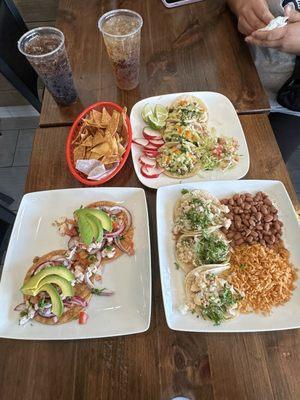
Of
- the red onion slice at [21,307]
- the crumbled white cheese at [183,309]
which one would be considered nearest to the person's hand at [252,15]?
the crumbled white cheese at [183,309]

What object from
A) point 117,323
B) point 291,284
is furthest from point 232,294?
point 117,323

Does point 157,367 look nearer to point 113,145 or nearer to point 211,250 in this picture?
point 211,250

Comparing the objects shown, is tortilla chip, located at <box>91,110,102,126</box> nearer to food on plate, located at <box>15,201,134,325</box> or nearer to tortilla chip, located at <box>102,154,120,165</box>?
tortilla chip, located at <box>102,154,120,165</box>

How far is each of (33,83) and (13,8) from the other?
43 cm

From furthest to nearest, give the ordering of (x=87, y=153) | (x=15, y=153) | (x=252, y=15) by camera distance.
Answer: (x=15, y=153)
(x=252, y=15)
(x=87, y=153)

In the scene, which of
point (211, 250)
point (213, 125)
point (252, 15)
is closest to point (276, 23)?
point (252, 15)

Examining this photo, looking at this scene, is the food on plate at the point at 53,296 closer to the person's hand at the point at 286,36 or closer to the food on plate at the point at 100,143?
the food on plate at the point at 100,143

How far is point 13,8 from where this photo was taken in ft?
5.99

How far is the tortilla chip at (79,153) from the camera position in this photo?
4.06 feet

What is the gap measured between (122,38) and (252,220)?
92 cm

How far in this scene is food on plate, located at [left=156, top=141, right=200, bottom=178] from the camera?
1224mm

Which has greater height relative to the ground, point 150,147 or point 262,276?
point 150,147

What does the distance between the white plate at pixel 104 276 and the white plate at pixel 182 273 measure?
6 cm

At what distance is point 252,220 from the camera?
1.10m
